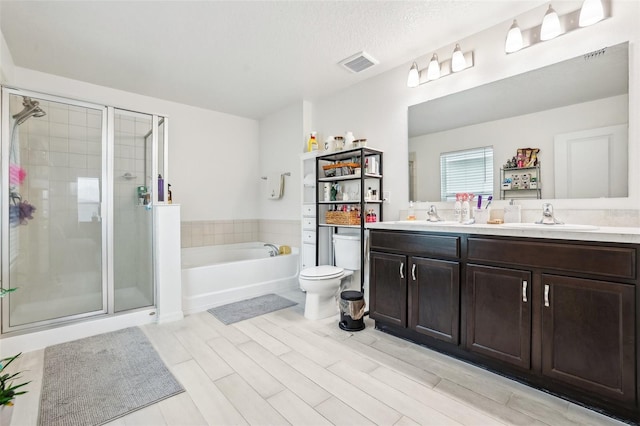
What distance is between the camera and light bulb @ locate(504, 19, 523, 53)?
2047 millimetres

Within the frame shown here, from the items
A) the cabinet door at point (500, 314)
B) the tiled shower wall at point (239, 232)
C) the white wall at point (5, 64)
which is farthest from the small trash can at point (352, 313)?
the white wall at point (5, 64)

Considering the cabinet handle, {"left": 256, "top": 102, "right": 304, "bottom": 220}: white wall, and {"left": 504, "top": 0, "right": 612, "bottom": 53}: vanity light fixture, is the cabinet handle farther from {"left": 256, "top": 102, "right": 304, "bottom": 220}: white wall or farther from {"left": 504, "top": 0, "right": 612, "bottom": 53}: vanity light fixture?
{"left": 256, "top": 102, "right": 304, "bottom": 220}: white wall

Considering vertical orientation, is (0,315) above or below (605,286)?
below

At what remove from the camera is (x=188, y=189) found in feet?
13.0

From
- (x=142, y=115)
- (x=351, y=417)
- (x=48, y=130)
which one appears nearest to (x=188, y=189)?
(x=142, y=115)

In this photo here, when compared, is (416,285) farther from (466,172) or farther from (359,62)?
(359,62)

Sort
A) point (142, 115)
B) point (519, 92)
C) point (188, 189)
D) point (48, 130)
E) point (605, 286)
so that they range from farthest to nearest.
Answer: point (188, 189) < point (142, 115) < point (48, 130) < point (519, 92) < point (605, 286)

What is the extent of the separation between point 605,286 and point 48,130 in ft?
12.9

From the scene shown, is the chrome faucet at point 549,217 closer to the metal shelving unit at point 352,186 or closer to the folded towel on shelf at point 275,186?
the metal shelving unit at point 352,186

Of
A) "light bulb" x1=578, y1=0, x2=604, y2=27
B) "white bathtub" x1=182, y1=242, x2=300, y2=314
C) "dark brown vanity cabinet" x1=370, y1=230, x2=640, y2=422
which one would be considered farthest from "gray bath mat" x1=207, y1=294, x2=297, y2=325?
"light bulb" x1=578, y1=0, x2=604, y2=27

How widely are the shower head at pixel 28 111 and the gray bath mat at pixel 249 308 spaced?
7.32 ft

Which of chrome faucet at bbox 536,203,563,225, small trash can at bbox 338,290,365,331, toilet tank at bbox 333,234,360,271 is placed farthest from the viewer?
toilet tank at bbox 333,234,360,271

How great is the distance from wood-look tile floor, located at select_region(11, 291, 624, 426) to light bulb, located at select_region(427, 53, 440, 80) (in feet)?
7.29

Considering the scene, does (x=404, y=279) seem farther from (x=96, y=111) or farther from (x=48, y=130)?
(x=48, y=130)
